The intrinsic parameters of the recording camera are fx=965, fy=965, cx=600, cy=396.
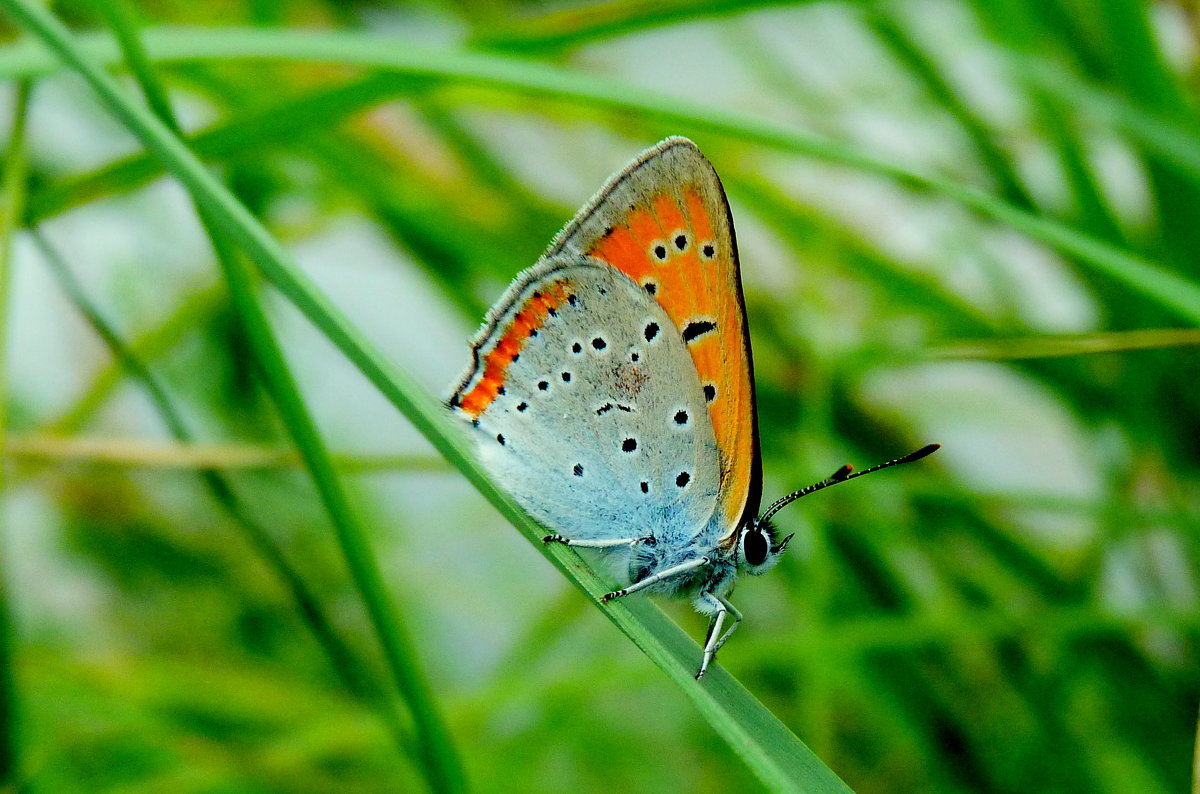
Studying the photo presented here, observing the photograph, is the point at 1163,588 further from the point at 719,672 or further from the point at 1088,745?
the point at 719,672

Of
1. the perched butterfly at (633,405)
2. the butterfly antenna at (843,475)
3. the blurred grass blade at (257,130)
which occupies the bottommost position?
the butterfly antenna at (843,475)

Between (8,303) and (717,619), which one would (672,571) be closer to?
(717,619)

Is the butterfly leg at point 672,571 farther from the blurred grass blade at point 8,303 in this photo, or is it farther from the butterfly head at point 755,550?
the blurred grass blade at point 8,303

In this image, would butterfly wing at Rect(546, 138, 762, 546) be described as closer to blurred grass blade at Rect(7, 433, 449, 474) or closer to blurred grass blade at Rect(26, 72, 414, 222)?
blurred grass blade at Rect(26, 72, 414, 222)

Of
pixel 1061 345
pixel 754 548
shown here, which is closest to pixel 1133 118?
pixel 1061 345

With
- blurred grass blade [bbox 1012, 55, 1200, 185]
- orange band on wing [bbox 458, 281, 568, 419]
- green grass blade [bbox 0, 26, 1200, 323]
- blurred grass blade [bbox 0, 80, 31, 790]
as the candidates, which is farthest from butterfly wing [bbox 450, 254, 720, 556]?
blurred grass blade [bbox 1012, 55, 1200, 185]

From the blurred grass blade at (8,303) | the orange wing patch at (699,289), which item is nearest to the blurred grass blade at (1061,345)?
the orange wing patch at (699,289)

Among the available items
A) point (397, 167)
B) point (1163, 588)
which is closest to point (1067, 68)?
point (1163, 588)

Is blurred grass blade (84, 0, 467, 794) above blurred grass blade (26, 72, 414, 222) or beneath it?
beneath
